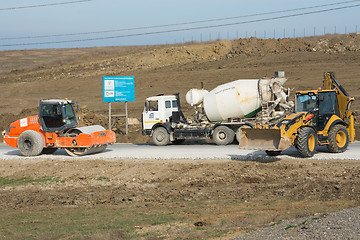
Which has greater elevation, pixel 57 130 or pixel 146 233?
pixel 57 130

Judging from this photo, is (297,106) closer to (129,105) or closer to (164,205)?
(164,205)

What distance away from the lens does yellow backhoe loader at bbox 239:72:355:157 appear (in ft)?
62.1

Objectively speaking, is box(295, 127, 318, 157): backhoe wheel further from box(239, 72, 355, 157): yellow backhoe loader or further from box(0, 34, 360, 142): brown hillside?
box(0, 34, 360, 142): brown hillside

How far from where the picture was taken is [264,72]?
51781 millimetres

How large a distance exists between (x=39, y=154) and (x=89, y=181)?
23.0 ft

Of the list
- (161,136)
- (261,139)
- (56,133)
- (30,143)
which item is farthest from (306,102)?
(30,143)

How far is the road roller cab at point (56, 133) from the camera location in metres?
22.2

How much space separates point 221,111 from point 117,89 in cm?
900

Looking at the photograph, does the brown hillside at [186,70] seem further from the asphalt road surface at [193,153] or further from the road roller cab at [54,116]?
the road roller cab at [54,116]

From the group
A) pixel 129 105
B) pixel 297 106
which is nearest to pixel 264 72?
pixel 129 105

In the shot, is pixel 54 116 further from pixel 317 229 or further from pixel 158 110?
pixel 317 229

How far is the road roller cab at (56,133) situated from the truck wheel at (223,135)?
5297 millimetres

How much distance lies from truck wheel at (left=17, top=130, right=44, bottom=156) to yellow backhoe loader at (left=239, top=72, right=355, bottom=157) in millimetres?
9031

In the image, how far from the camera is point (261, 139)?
19.3m
